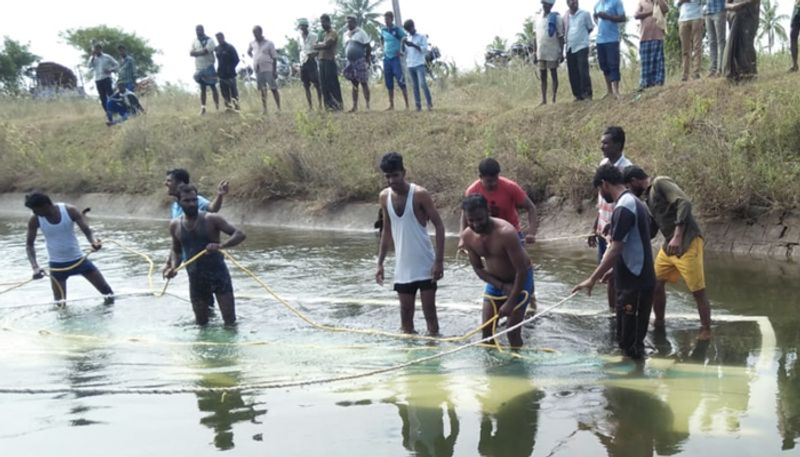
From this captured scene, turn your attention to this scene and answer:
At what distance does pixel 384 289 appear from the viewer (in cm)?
1088

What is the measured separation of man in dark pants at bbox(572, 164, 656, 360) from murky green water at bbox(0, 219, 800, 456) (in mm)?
325

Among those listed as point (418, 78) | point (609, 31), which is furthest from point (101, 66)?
point (609, 31)

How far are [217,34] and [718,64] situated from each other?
11.4 m

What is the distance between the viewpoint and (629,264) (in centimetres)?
659

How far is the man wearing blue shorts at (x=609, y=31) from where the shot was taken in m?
14.3

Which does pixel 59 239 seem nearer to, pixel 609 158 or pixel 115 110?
pixel 609 158

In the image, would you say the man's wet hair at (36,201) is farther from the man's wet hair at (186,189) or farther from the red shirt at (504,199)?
the red shirt at (504,199)

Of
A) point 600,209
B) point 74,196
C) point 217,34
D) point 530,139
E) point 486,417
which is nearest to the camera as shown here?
→ point 486,417

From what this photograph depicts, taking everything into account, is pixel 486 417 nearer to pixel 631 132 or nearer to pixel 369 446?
pixel 369 446

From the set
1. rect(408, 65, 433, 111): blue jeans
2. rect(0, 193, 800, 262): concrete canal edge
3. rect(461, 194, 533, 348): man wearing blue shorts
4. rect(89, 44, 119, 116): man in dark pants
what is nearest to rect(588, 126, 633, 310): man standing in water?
rect(461, 194, 533, 348): man wearing blue shorts

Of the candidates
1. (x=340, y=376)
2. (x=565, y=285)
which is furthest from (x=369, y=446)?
(x=565, y=285)

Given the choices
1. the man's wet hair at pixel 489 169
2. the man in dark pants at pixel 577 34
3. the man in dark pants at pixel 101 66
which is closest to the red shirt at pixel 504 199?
the man's wet hair at pixel 489 169

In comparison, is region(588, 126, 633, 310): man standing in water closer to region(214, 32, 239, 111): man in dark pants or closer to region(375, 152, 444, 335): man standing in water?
region(375, 152, 444, 335): man standing in water

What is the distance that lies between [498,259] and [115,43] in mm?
60289
